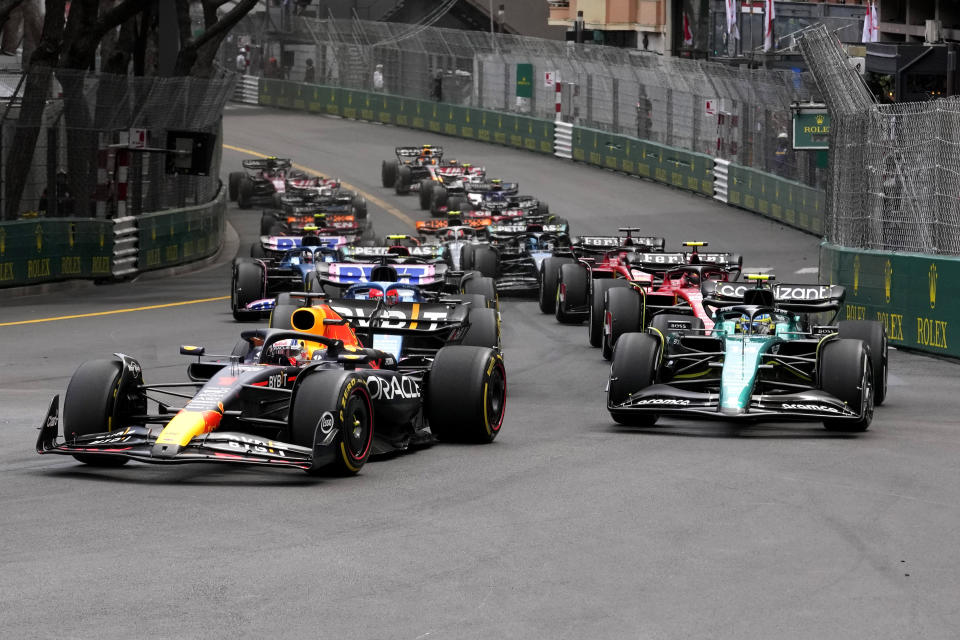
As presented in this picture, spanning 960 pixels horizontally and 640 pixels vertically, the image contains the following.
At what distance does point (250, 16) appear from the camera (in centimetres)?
7044

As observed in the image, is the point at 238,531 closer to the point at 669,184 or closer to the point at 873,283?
the point at 873,283

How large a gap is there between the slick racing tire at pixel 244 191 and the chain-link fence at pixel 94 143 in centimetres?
926

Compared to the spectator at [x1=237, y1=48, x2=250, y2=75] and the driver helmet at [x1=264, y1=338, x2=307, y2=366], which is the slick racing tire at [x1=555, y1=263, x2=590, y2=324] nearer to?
the driver helmet at [x1=264, y1=338, x2=307, y2=366]

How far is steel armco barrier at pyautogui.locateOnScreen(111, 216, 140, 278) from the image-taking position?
28.8 metres

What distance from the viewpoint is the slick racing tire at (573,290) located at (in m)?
23.2

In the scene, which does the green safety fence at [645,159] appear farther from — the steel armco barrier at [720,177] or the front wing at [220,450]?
the front wing at [220,450]

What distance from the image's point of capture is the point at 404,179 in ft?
144

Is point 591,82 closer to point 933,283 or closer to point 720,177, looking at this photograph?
point 720,177

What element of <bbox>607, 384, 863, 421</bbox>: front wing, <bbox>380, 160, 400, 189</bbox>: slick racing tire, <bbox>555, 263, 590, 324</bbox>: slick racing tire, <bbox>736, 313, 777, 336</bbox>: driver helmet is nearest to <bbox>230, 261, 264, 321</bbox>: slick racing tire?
<bbox>555, 263, 590, 324</bbox>: slick racing tire

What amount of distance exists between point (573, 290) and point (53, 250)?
951 cm

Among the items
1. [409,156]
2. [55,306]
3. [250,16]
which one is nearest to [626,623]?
[55,306]

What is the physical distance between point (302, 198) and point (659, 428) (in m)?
21.6

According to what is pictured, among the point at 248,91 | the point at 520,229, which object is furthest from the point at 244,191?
the point at 248,91

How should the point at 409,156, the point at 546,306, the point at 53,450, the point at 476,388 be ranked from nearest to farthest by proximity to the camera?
the point at 53,450
the point at 476,388
the point at 546,306
the point at 409,156
